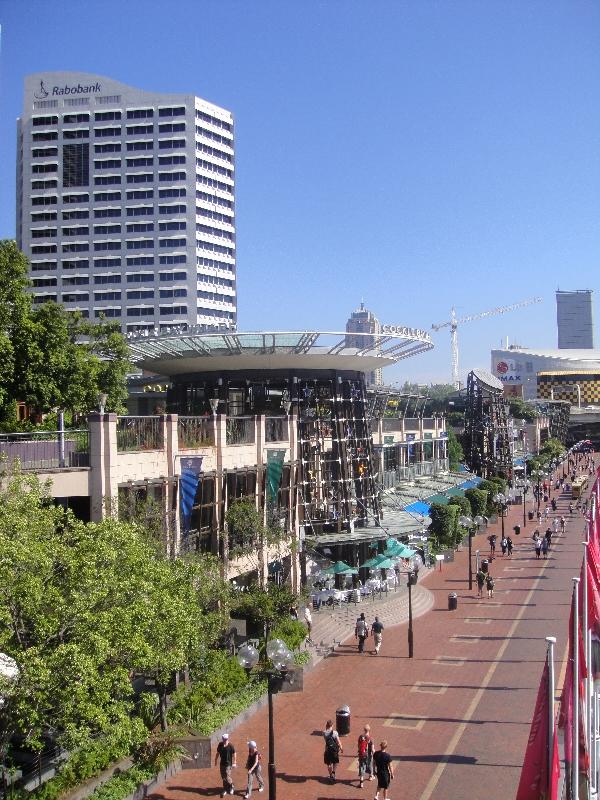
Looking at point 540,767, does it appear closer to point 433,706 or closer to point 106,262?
point 433,706

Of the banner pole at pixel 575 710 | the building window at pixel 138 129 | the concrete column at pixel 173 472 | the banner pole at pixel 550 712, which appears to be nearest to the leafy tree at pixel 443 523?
the concrete column at pixel 173 472

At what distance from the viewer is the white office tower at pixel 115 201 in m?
107

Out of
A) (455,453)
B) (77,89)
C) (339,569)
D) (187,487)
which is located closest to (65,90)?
(77,89)

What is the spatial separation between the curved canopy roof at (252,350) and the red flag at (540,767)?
92.7ft

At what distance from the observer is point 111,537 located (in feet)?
51.0

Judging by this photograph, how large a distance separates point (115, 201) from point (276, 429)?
257ft

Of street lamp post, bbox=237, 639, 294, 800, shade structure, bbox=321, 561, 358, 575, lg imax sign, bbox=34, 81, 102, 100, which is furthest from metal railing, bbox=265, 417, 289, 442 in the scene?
lg imax sign, bbox=34, 81, 102, 100

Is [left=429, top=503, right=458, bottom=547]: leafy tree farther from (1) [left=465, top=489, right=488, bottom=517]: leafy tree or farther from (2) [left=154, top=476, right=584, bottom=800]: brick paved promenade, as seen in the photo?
(2) [left=154, top=476, right=584, bottom=800]: brick paved promenade

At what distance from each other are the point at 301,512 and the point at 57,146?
82.2m

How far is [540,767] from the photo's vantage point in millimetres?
10820

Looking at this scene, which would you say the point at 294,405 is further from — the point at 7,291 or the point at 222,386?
the point at 7,291

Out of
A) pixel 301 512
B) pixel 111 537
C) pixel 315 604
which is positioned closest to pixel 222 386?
pixel 301 512

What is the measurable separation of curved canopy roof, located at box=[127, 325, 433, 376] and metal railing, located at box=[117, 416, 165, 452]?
1269 centimetres

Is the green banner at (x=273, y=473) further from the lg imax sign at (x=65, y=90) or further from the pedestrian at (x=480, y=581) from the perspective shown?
the lg imax sign at (x=65, y=90)
